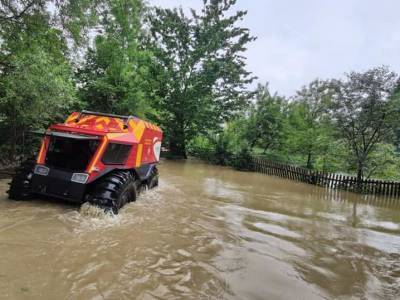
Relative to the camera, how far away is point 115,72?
15.7m

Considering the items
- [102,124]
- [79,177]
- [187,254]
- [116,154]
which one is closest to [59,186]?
[79,177]

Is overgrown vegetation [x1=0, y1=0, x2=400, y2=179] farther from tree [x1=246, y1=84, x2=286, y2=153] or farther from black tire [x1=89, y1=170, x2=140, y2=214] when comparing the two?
black tire [x1=89, y1=170, x2=140, y2=214]

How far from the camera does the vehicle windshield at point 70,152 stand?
6.00 m

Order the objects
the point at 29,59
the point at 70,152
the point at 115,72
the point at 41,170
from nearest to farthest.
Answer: the point at 41,170 → the point at 70,152 → the point at 29,59 → the point at 115,72

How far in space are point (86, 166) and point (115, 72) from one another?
11.0 metres

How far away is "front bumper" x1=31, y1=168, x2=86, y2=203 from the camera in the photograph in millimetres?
5551

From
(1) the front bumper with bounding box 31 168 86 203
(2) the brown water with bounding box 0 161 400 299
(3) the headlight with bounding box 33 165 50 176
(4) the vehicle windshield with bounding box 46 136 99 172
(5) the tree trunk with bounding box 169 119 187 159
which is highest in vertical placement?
(5) the tree trunk with bounding box 169 119 187 159

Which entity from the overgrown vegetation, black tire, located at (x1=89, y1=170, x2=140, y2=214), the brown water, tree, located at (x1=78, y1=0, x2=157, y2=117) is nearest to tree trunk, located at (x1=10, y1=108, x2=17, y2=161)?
the overgrown vegetation

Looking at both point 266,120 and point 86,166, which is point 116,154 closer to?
point 86,166

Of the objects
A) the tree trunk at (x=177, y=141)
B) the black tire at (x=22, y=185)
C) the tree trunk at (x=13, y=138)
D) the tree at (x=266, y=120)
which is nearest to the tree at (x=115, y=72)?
the tree trunk at (x=13, y=138)

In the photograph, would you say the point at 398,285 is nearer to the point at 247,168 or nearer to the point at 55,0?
the point at 55,0

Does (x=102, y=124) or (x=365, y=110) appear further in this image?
(x=365, y=110)

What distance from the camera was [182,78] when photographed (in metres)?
22.2

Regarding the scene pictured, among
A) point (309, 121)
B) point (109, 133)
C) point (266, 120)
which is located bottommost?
point (109, 133)
